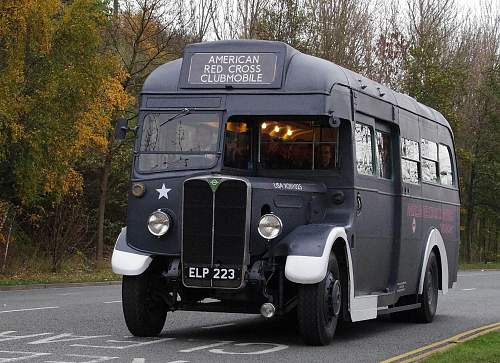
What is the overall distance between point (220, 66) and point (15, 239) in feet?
78.4

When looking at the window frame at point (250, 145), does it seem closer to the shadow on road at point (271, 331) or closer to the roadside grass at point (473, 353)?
the shadow on road at point (271, 331)

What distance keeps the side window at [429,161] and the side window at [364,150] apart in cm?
311

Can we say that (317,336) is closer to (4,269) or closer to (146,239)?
(146,239)

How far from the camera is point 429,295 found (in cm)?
1764

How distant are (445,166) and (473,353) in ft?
26.8

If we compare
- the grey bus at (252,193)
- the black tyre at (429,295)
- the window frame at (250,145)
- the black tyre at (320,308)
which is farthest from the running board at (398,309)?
the window frame at (250,145)

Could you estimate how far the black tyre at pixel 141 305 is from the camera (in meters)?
13.0

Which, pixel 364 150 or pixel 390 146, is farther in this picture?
pixel 390 146

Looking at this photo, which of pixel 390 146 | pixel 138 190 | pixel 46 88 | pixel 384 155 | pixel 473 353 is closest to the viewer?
pixel 473 353

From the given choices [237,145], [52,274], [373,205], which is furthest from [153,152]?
[52,274]

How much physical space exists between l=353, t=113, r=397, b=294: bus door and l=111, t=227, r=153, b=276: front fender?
2636 mm

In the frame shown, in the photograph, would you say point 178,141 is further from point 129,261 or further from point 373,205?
point 373,205

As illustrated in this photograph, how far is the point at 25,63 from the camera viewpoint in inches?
1222

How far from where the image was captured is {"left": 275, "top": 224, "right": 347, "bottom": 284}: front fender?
39.5 feet
